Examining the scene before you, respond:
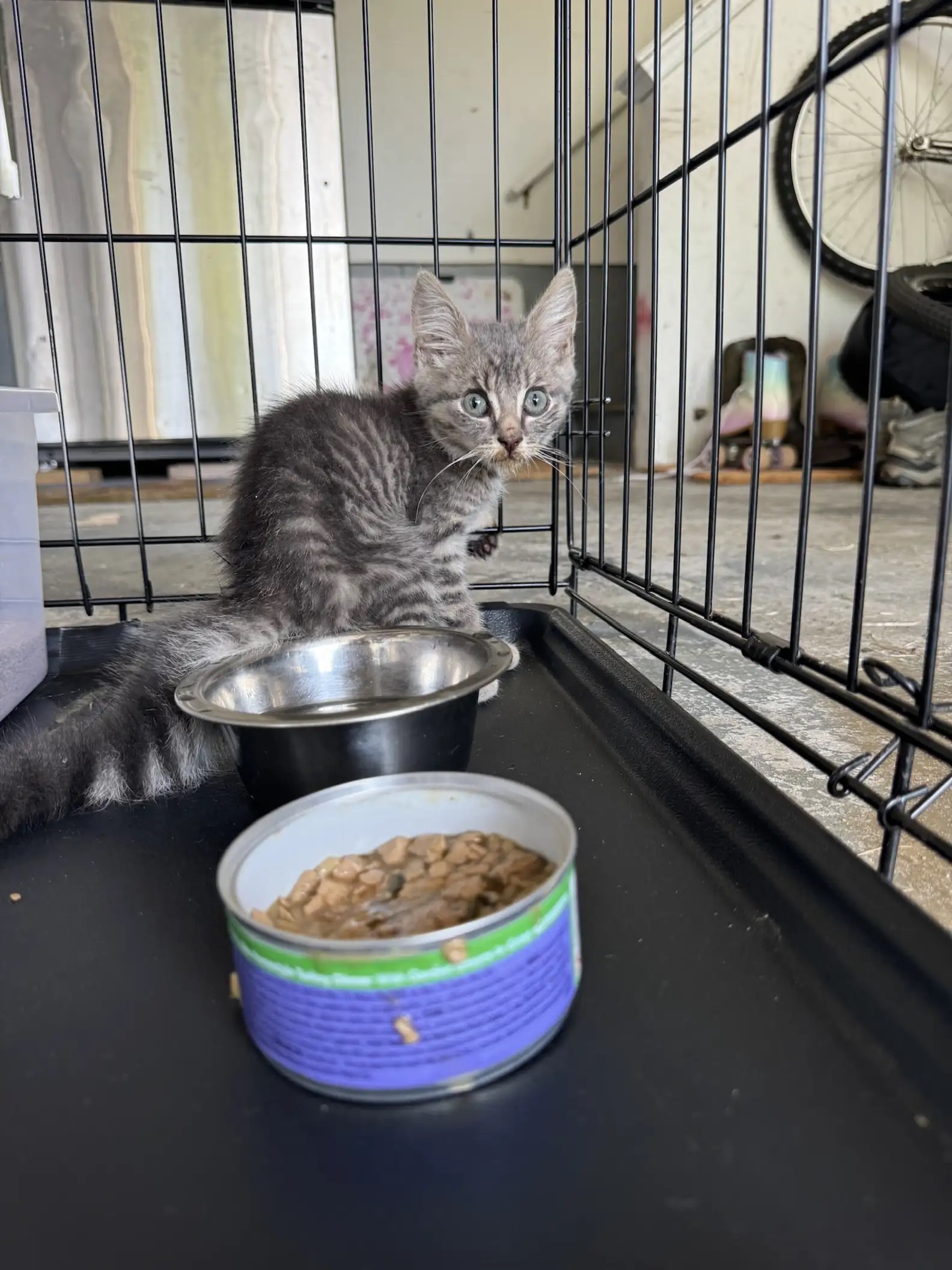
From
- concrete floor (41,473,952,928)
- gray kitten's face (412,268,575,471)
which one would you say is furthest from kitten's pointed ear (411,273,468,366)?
concrete floor (41,473,952,928)

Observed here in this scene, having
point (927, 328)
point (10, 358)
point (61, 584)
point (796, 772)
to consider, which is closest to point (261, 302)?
point (10, 358)


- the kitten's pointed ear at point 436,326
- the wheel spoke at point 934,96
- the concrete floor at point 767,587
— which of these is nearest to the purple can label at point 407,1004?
the concrete floor at point 767,587

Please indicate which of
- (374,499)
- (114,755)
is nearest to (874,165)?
(374,499)

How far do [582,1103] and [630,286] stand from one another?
958 millimetres

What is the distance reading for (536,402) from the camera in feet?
4.44

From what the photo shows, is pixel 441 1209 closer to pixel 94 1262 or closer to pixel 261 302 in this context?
pixel 94 1262

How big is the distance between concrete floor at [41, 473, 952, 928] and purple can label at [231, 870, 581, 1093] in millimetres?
465

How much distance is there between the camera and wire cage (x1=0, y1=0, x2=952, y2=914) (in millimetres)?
625

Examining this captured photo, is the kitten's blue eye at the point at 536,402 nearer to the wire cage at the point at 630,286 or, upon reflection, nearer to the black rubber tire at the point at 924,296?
the wire cage at the point at 630,286

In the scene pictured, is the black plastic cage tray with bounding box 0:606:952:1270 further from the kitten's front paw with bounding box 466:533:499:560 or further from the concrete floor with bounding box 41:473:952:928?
the kitten's front paw with bounding box 466:533:499:560

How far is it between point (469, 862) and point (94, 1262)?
0.88ft

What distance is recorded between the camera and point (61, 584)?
219cm

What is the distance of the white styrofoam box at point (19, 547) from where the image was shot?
94 cm

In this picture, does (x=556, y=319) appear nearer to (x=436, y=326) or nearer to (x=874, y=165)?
(x=436, y=326)
